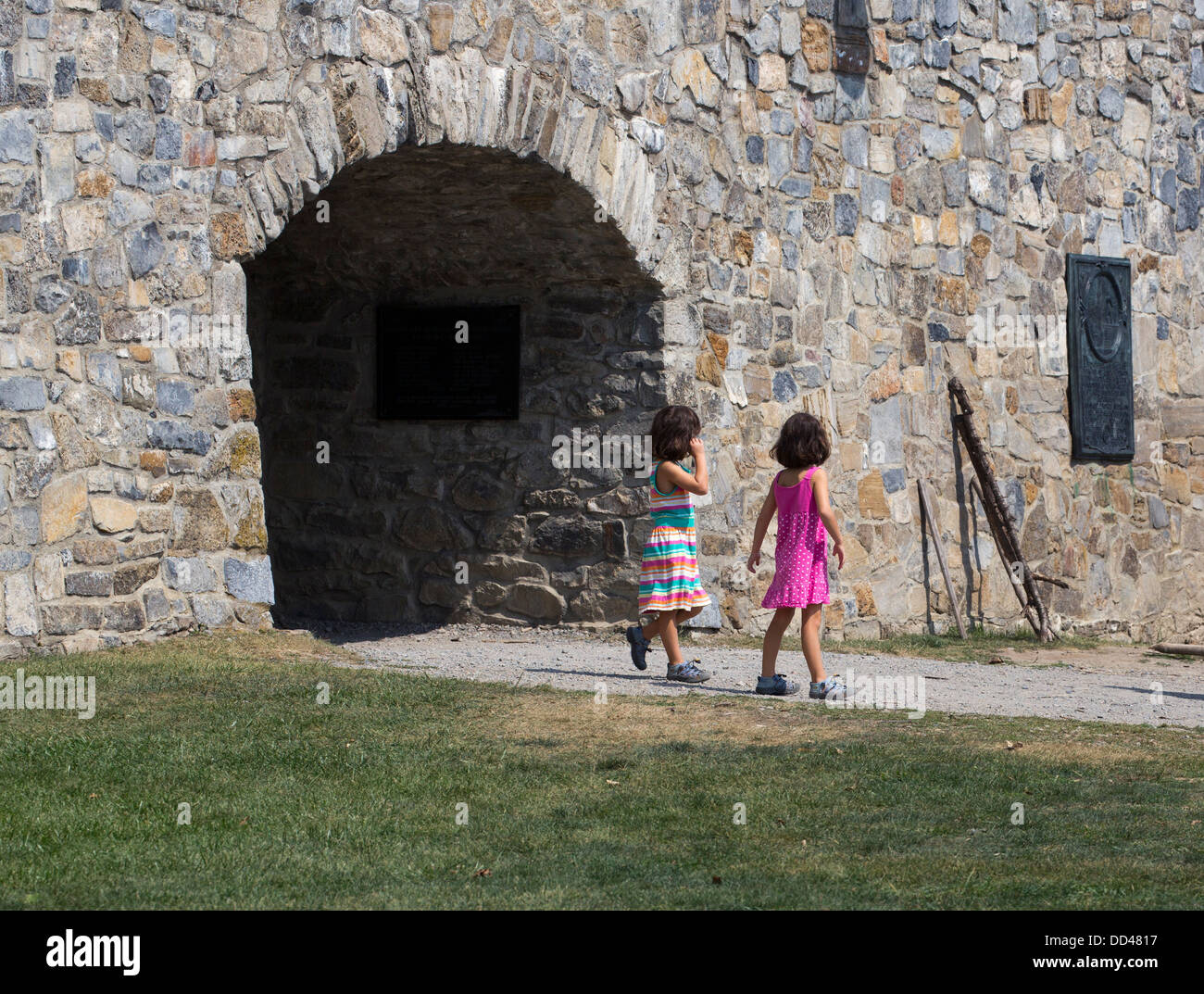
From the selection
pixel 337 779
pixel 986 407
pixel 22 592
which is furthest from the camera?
pixel 986 407

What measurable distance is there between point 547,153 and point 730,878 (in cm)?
547

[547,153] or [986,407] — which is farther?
[986,407]

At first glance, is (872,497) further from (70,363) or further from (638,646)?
(70,363)

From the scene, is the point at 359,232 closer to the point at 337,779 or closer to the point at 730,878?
Answer: the point at 337,779

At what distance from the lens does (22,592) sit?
735 cm

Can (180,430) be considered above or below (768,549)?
above

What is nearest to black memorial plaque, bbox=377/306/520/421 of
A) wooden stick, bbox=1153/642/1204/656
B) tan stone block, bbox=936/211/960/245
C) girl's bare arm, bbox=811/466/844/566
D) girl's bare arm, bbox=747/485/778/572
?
girl's bare arm, bbox=747/485/778/572

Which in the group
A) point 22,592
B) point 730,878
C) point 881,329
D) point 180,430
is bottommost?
point 730,878

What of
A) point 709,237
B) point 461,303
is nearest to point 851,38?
point 709,237

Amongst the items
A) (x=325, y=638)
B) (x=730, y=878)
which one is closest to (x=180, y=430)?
(x=325, y=638)

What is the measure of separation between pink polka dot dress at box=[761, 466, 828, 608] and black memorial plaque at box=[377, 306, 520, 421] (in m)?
2.97

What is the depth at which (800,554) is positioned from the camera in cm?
737

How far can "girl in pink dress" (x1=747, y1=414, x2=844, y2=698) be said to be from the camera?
7309 mm

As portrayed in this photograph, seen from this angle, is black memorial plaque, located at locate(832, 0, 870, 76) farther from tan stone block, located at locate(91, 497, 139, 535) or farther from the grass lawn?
tan stone block, located at locate(91, 497, 139, 535)
